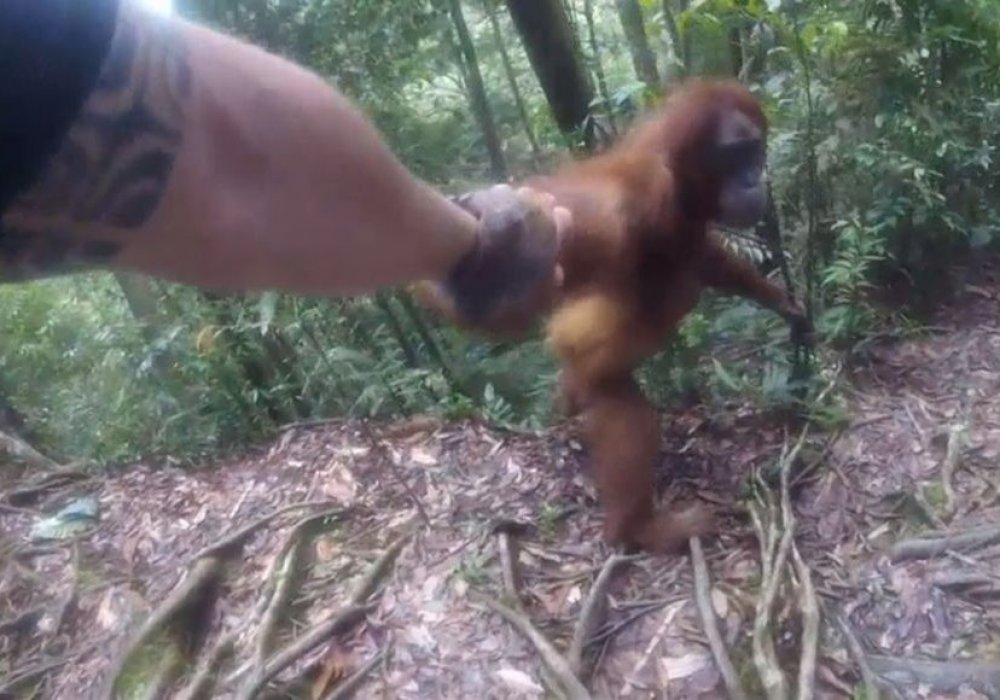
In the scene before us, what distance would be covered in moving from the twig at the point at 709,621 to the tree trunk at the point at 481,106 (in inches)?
114

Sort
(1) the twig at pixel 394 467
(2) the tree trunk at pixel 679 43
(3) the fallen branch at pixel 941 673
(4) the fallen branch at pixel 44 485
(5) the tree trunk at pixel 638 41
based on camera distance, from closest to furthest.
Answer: (3) the fallen branch at pixel 941 673, (1) the twig at pixel 394 467, (4) the fallen branch at pixel 44 485, (2) the tree trunk at pixel 679 43, (5) the tree trunk at pixel 638 41

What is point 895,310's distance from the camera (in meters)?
4.36

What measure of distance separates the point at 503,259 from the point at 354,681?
1.94 m

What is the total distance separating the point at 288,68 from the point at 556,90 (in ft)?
14.9

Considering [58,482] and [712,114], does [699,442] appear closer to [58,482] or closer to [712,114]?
[712,114]

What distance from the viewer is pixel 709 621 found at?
294 cm

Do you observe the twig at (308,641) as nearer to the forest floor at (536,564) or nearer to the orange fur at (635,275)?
the forest floor at (536,564)

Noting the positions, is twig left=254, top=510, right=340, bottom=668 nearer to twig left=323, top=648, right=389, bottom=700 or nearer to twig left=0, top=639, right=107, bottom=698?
twig left=323, top=648, right=389, bottom=700

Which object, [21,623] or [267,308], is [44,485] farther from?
[267,308]

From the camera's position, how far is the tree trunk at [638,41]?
237 inches

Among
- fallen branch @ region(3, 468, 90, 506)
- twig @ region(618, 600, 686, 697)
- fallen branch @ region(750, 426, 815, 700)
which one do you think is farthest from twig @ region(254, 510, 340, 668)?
fallen branch @ region(3, 468, 90, 506)

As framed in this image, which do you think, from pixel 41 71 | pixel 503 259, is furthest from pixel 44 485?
pixel 41 71

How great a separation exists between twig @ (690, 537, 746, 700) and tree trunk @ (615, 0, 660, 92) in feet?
11.3

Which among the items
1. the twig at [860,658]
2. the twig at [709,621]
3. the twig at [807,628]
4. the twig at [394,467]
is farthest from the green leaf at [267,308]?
the twig at [860,658]
